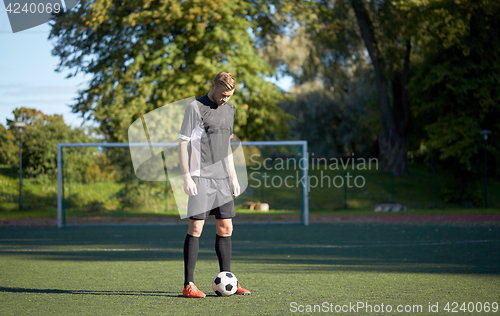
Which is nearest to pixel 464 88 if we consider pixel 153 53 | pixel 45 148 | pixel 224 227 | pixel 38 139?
pixel 153 53

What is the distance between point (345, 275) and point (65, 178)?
10982 millimetres

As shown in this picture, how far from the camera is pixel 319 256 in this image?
7703 millimetres

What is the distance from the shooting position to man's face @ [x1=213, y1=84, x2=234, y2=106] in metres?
4.52

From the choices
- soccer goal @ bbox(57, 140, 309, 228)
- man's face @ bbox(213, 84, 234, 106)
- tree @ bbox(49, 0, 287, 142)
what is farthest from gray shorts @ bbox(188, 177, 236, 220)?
tree @ bbox(49, 0, 287, 142)

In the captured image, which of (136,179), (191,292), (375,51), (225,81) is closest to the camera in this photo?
(225,81)

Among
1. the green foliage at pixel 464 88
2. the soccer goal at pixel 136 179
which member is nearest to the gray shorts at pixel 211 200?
the soccer goal at pixel 136 179

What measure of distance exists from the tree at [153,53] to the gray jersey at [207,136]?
475 inches

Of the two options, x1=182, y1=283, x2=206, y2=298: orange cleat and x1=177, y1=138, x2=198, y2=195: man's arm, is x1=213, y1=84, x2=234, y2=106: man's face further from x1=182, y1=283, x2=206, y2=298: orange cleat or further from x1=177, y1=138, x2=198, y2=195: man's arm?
x1=182, y1=283, x2=206, y2=298: orange cleat

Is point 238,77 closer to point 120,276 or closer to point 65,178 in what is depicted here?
point 65,178

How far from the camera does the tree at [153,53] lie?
16.8 meters

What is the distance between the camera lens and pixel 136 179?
15.9 meters

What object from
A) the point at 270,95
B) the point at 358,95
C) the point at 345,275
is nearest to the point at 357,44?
the point at 270,95

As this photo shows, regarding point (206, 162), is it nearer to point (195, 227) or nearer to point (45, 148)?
point (195, 227)

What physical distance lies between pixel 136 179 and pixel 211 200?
11680 mm
